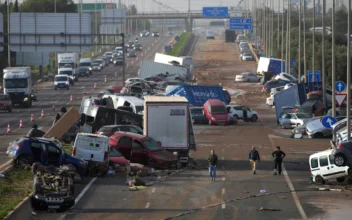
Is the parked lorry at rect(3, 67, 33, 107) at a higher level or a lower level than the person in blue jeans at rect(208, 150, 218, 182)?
higher

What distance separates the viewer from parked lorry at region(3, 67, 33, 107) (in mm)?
71000

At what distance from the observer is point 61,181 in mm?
25828

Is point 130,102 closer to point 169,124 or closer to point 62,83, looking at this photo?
point 169,124

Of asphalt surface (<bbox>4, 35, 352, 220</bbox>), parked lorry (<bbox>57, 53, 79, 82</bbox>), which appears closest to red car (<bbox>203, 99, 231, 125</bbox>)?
asphalt surface (<bbox>4, 35, 352, 220</bbox>)

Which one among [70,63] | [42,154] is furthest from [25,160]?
[70,63]

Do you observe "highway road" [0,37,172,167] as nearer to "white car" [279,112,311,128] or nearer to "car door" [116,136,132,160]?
"car door" [116,136,132,160]

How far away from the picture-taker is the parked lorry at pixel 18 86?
233 feet

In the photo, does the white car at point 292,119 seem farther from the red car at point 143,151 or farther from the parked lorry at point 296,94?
the red car at point 143,151

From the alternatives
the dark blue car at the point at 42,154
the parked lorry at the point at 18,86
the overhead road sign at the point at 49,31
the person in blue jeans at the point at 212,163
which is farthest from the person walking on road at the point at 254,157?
the overhead road sign at the point at 49,31

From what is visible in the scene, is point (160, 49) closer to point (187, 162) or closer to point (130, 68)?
point (130, 68)

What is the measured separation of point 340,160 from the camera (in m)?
31.5

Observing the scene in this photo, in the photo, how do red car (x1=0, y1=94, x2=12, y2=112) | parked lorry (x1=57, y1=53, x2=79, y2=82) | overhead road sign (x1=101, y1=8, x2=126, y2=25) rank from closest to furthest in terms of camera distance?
red car (x1=0, y1=94, x2=12, y2=112) → parked lorry (x1=57, y1=53, x2=79, y2=82) → overhead road sign (x1=101, y1=8, x2=126, y2=25)

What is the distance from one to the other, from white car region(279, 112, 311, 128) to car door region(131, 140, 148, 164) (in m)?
20.2

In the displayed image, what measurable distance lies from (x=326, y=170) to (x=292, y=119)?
23955mm
